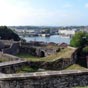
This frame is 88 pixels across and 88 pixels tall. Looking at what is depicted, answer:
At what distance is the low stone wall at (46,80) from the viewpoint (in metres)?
11.3

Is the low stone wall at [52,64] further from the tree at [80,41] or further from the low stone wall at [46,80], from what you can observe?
the tree at [80,41]

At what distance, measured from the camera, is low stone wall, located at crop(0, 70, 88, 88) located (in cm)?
1130

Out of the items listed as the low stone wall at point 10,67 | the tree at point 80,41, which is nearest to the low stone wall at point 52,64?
the low stone wall at point 10,67

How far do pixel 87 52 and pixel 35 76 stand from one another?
22.4 meters

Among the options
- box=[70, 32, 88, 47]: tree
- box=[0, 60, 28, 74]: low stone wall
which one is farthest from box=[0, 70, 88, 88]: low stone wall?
box=[70, 32, 88, 47]: tree

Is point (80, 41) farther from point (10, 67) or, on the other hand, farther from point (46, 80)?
point (46, 80)

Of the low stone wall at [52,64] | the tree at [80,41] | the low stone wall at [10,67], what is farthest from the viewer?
the tree at [80,41]

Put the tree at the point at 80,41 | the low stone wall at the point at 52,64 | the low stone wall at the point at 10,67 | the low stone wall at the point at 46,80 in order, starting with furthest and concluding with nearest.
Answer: the tree at the point at 80,41 → the low stone wall at the point at 52,64 → the low stone wall at the point at 10,67 → the low stone wall at the point at 46,80

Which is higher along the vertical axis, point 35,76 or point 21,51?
point 35,76

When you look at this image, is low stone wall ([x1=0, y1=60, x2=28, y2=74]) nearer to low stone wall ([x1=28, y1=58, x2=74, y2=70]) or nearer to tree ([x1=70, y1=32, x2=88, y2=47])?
low stone wall ([x1=28, y1=58, x2=74, y2=70])

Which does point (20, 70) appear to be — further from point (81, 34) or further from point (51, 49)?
point (81, 34)

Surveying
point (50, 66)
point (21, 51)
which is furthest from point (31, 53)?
point (50, 66)

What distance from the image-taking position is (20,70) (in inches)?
637

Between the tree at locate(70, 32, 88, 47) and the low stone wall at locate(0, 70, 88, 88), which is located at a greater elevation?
the low stone wall at locate(0, 70, 88, 88)
